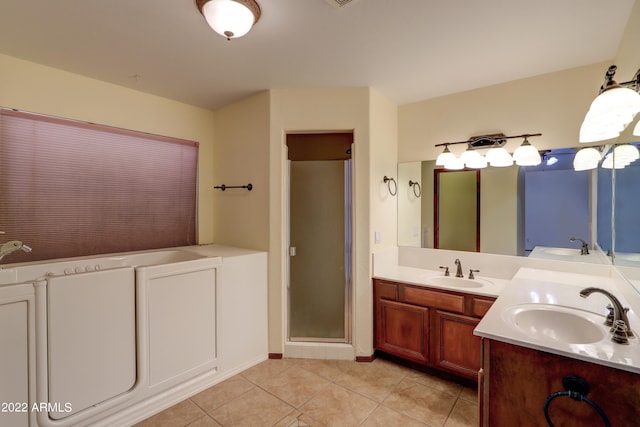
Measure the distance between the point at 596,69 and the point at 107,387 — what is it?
4.07m

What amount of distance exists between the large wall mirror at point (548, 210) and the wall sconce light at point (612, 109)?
313 millimetres

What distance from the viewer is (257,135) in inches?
110

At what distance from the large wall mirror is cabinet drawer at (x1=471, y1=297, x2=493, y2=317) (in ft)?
2.06

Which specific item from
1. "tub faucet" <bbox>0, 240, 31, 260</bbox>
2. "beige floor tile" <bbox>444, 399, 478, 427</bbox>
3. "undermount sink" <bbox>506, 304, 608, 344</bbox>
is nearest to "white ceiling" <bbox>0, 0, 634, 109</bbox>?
"tub faucet" <bbox>0, 240, 31, 260</bbox>

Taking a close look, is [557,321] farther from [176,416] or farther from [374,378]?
[176,416]

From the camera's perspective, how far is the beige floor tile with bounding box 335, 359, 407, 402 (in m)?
2.19

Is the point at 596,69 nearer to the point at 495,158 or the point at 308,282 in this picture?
the point at 495,158

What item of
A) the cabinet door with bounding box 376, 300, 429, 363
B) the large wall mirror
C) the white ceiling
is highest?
the white ceiling

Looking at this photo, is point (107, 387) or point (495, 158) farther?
point (495, 158)

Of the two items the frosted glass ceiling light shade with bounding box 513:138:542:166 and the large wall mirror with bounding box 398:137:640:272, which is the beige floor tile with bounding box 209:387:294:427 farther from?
the frosted glass ceiling light shade with bounding box 513:138:542:166

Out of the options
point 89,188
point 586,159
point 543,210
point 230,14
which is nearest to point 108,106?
point 89,188

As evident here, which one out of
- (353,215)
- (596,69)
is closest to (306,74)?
(353,215)

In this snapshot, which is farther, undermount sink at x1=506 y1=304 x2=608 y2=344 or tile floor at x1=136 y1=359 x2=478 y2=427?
tile floor at x1=136 y1=359 x2=478 y2=427

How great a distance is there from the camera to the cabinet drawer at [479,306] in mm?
2090
